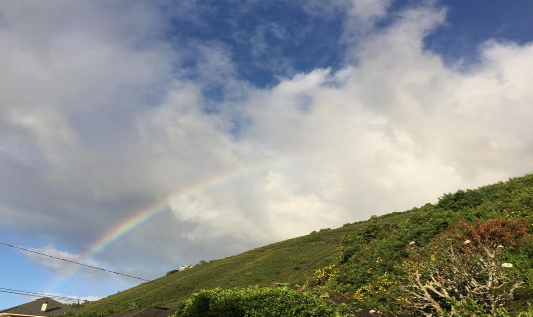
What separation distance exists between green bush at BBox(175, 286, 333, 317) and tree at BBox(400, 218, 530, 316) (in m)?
3.92

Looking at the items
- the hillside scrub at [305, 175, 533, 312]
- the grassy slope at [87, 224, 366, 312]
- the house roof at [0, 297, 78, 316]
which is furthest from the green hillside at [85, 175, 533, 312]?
the house roof at [0, 297, 78, 316]

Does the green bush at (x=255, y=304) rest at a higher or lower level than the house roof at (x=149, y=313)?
lower

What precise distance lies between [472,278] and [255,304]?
338 inches

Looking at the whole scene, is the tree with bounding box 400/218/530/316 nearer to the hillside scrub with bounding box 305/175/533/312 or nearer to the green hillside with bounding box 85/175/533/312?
the hillside scrub with bounding box 305/175/533/312

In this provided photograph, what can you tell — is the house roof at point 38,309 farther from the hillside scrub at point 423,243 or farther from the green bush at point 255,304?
the green bush at point 255,304

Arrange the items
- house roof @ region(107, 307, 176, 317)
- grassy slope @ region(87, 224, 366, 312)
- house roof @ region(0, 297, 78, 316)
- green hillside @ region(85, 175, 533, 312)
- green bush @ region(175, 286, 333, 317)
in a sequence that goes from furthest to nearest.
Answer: grassy slope @ region(87, 224, 366, 312) < house roof @ region(0, 297, 78, 316) < green hillside @ region(85, 175, 533, 312) < house roof @ region(107, 307, 176, 317) < green bush @ region(175, 286, 333, 317)

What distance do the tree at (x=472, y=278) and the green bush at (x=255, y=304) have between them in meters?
3.92

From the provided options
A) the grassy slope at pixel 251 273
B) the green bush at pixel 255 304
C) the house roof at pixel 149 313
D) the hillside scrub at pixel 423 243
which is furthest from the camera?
the grassy slope at pixel 251 273

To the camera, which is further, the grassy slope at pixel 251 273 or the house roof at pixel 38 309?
the grassy slope at pixel 251 273

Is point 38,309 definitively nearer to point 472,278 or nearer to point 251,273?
point 251,273

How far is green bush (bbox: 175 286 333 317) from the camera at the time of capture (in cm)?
1435

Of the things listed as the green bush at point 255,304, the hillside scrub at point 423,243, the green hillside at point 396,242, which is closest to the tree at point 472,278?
the hillside scrub at point 423,243

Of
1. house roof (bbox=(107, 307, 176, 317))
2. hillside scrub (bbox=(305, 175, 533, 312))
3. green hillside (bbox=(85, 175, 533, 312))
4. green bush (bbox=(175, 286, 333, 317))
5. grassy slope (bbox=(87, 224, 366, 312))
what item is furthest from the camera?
grassy slope (bbox=(87, 224, 366, 312))

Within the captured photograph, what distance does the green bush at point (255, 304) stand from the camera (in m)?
14.4
